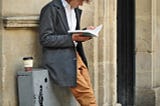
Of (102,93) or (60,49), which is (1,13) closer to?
(60,49)

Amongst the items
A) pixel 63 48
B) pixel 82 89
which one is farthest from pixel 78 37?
pixel 82 89

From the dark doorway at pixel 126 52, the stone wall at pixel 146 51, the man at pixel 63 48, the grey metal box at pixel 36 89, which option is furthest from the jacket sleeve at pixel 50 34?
Result: the stone wall at pixel 146 51

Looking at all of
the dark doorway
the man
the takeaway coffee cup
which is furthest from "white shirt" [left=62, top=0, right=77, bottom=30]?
the dark doorway

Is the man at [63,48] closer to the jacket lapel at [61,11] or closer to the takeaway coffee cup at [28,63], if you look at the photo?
the jacket lapel at [61,11]

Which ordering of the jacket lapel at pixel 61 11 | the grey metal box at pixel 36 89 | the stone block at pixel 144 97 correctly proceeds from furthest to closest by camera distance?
the stone block at pixel 144 97
the jacket lapel at pixel 61 11
the grey metal box at pixel 36 89

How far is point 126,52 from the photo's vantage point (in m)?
9.76

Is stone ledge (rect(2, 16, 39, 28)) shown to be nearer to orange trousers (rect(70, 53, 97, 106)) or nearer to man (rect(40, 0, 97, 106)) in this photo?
man (rect(40, 0, 97, 106))

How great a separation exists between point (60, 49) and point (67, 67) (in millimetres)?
219

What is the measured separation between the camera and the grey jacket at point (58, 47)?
5844 mm

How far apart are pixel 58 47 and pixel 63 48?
61 mm

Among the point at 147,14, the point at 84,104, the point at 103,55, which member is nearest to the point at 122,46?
the point at 147,14

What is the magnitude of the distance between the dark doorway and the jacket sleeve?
3828 mm

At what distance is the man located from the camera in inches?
230

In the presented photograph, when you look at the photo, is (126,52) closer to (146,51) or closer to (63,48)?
(146,51)
